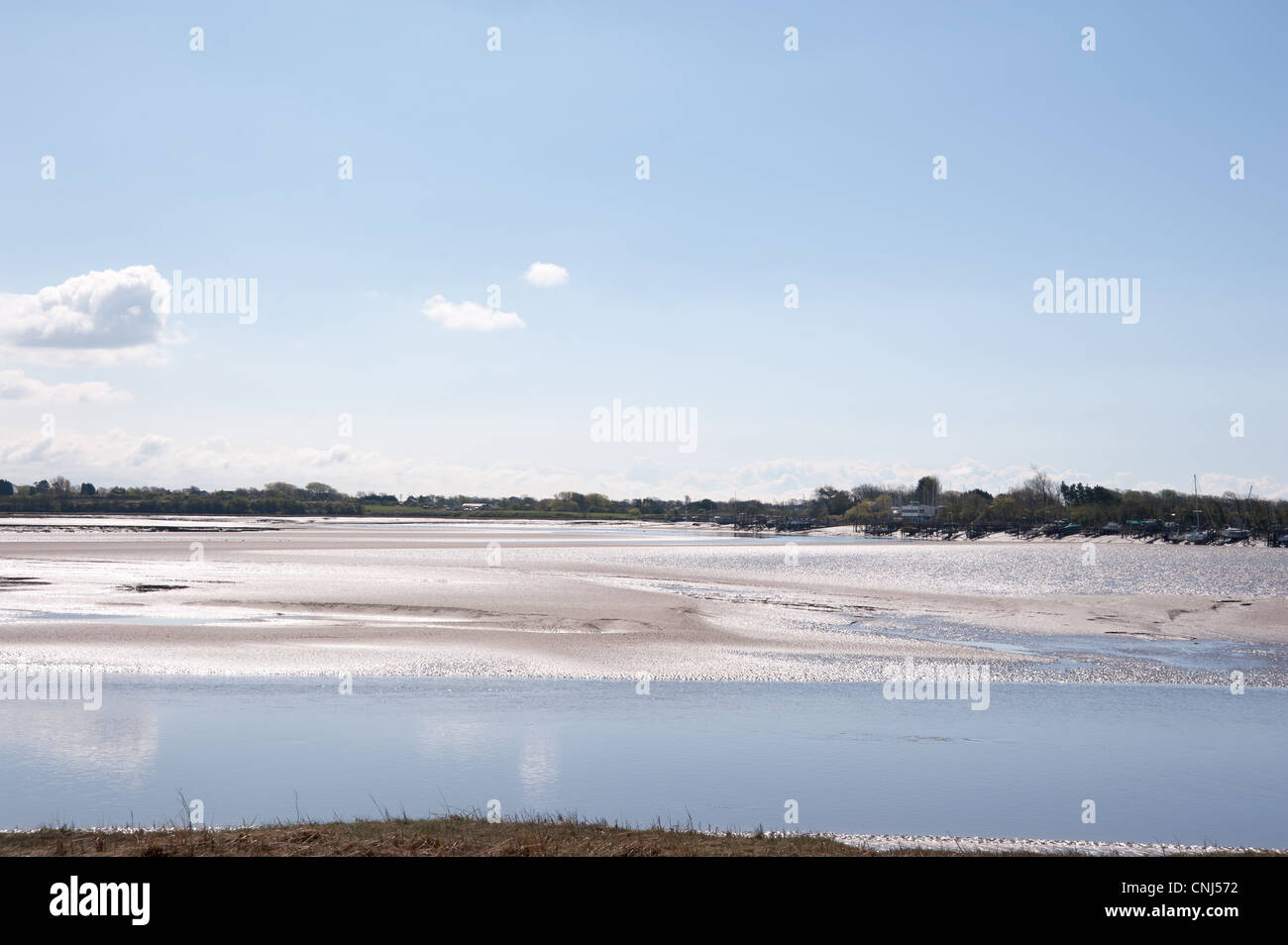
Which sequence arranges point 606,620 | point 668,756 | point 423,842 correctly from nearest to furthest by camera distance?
1. point 423,842
2. point 668,756
3. point 606,620

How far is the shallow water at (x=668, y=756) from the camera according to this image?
47.2 feet

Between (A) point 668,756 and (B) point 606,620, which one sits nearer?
(A) point 668,756

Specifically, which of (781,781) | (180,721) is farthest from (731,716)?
(180,721)

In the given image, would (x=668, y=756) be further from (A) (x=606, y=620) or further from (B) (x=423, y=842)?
(A) (x=606, y=620)

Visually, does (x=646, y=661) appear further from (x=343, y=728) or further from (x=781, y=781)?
(x=781, y=781)

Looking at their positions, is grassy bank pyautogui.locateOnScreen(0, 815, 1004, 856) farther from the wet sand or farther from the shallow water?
the wet sand

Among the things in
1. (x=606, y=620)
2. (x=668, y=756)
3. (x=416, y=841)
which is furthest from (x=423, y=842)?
(x=606, y=620)

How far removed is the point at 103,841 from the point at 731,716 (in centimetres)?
1359

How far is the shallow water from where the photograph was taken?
14398mm

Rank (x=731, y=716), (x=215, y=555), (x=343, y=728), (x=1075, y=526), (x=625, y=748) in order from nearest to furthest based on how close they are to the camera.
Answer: (x=625, y=748)
(x=343, y=728)
(x=731, y=716)
(x=215, y=555)
(x=1075, y=526)

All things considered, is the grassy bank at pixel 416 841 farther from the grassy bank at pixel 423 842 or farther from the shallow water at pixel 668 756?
the shallow water at pixel 668 756

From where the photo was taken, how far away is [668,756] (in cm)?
1800

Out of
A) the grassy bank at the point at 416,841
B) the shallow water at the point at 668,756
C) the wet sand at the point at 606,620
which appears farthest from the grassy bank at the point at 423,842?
the wet sand at the point at 606,620

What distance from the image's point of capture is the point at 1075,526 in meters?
198
